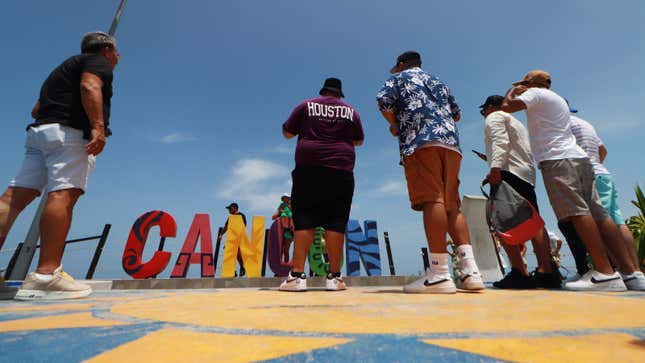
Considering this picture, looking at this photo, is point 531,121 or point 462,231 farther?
point 531,121

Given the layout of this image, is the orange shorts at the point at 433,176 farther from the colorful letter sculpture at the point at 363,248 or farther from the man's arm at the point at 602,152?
the colorful letter sculpture at the point at 363,248

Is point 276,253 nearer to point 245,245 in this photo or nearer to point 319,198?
point 245,245

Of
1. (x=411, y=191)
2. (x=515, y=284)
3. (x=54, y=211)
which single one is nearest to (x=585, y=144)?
(x=515, y=284)

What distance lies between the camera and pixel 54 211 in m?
2.05

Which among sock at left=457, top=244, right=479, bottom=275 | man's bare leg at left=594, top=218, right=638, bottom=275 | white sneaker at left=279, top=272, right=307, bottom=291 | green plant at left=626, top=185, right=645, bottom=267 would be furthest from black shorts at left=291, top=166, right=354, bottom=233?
green plant at left=626, top=185, right=645, bottom=267

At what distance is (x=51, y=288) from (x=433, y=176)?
256 centimetres

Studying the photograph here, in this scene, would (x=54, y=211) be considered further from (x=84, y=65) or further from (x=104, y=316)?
(x=104, y=316)

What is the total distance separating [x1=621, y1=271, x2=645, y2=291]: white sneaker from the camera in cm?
237

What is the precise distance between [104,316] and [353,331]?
914 mm

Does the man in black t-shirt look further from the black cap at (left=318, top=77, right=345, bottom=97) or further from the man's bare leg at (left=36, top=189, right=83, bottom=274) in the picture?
the black cap at (left=318, top=77, right=345, bottom=97)

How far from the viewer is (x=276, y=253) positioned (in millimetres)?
7453

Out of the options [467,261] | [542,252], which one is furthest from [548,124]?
[467,261]

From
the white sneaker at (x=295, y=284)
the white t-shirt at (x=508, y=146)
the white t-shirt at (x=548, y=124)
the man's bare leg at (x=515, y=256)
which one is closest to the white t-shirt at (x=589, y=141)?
the white t-shirt at (x=508, y=146)

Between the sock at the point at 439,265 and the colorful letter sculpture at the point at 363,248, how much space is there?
18.9ft
